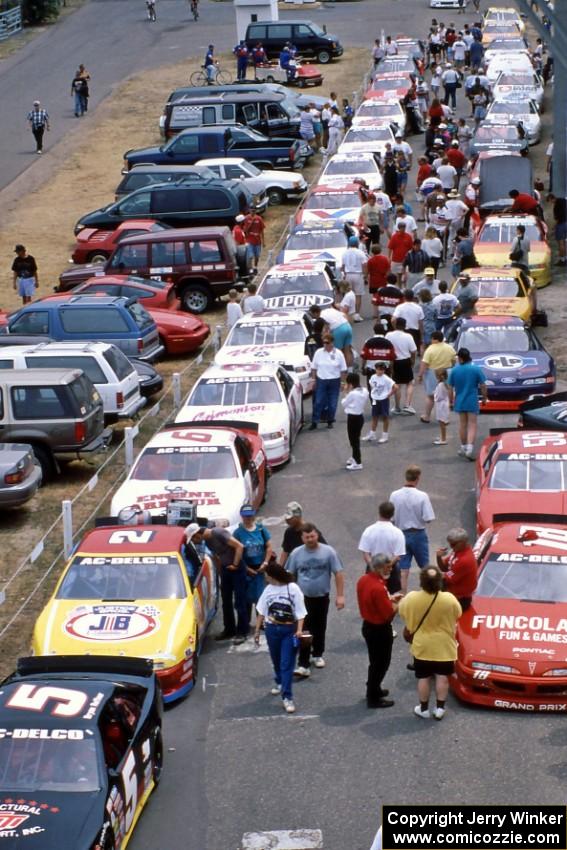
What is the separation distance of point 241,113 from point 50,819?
34.4m

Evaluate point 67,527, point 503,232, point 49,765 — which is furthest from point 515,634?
point 503,232

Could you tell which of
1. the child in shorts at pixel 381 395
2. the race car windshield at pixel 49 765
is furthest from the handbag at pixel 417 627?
the child in shorts at pixel 381 395

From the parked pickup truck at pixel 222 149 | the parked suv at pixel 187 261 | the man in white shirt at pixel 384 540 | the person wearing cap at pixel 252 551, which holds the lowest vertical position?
the parked pickup truck at pixel 222 149

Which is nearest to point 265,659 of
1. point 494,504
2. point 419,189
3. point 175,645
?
point 175,645

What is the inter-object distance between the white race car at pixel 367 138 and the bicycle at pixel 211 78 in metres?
11.1

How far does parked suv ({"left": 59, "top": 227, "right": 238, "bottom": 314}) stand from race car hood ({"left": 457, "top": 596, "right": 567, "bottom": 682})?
16855mm

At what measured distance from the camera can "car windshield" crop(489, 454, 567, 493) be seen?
17.0 m

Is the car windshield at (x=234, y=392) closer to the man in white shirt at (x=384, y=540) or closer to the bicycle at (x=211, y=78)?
the man in white shirt at (x=384, y=540)

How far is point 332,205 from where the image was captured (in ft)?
108

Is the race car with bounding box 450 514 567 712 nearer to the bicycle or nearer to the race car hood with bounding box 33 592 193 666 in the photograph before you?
the race car hood with bounding box 33 592 193 666

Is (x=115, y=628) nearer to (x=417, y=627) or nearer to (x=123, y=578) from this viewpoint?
(x=123, y=578)

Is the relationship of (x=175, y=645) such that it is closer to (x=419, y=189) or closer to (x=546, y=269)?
(x=546, y=269)

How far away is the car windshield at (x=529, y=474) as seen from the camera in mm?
17031

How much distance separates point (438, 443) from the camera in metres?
21.5
